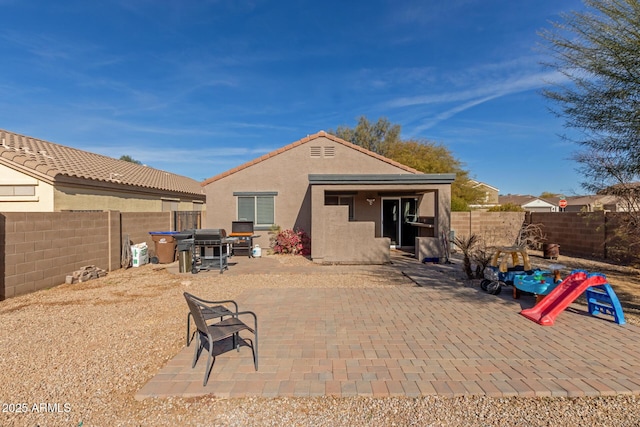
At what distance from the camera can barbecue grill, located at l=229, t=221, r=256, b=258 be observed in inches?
522

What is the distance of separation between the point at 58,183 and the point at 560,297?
14827 millimetres

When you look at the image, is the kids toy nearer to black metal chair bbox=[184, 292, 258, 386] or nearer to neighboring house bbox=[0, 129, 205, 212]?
black metal chair bbox=[184, 292, 258, 386]

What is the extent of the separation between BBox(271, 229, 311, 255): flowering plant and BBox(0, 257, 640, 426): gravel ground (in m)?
7.89

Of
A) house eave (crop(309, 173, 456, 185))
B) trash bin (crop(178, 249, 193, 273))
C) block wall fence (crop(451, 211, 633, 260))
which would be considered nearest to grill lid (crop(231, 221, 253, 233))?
trash bin (crop(178, 249, 193, 273))

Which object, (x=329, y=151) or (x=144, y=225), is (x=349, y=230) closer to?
(x=329, y=151)

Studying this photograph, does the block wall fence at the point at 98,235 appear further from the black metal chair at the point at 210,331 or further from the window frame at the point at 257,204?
the black metal chair at the point at 210,331

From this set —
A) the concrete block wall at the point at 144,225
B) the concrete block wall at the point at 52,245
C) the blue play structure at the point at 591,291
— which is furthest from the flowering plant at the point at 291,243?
the blue play structure at the point at 591,291

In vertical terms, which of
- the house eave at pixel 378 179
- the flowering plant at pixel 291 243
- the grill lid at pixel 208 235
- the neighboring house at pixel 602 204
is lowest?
the flowering plant at pixel 291 243

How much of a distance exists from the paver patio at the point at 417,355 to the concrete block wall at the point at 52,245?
5525 mm

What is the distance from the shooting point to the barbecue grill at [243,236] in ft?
43.5

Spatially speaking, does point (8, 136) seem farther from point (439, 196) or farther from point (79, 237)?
point (439, 196)

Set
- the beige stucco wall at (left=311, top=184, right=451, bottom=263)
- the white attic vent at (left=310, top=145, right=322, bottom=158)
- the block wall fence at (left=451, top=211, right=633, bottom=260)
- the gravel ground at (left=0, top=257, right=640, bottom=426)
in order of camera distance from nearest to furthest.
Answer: the gravel ground at (left=0, top=257, right=640, bottom=426) < the beige stucco wall at (left=311, top=184, right=451, bottom=263) < the block wall fence at (left=451, top=211, right=633, bottom=260) < the white attic vent at (left=310, top=145, right=322, bottom=158)

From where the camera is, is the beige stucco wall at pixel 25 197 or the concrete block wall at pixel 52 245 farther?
the beige stucco wall at pixel 25 197

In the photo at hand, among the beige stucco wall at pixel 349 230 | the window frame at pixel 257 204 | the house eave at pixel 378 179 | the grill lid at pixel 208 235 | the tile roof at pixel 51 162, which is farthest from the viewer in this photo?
the window frame at pixel 257 204
